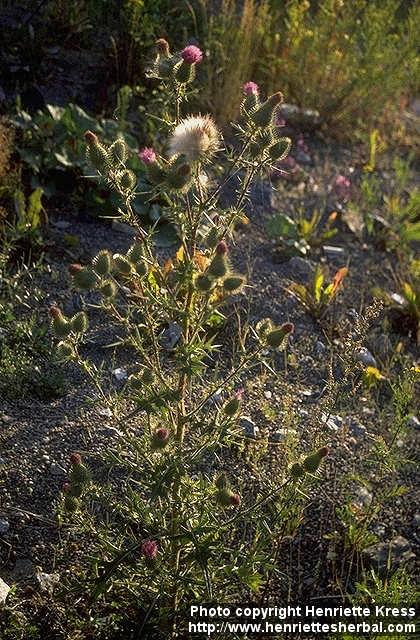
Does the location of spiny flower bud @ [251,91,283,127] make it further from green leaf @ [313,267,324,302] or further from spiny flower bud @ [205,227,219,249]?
green leaf @ [313,267,324,302]

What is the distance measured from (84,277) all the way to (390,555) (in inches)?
58.3

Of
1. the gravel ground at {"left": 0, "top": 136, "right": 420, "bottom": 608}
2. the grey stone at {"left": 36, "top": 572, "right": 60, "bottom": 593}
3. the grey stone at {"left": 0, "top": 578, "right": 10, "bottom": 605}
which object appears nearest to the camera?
the grey stone at {"left": 0, "top": 578, "right": 10, "bottom": 605}

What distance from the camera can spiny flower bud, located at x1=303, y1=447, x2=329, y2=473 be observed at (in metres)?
2.36

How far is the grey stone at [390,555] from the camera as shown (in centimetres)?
301

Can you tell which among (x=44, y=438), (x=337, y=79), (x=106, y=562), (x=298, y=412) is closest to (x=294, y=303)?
(x=298, y=412)

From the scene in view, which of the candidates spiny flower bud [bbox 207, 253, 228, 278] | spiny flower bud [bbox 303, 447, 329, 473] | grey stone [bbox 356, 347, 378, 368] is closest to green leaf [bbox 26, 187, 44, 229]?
grey stone [bbox 356, 347, 378, 368]

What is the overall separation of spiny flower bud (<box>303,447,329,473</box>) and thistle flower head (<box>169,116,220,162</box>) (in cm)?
82

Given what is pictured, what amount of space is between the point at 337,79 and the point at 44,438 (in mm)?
3653

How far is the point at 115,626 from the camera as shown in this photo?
8.74 feet

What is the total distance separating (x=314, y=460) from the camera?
7.83ft

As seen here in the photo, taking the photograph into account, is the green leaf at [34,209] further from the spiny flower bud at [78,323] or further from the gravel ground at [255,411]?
the spiny flower bud at [78,323]

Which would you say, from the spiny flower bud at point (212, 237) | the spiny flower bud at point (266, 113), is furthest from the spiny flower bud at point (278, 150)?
the spiny flower bud at point (212, 237)

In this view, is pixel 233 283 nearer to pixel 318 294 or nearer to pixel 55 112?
pixel 318 294

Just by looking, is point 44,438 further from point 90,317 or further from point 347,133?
point 347,133
